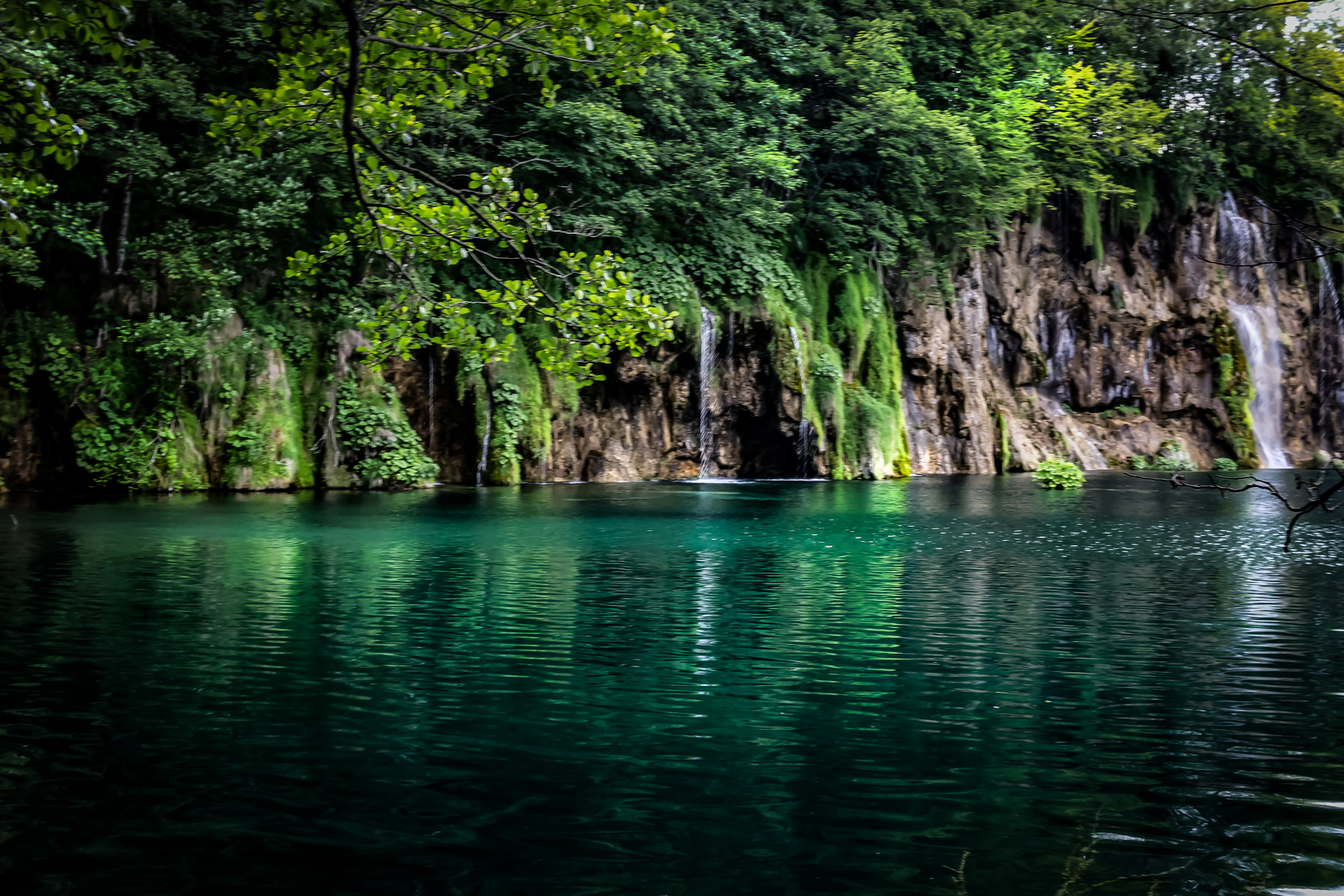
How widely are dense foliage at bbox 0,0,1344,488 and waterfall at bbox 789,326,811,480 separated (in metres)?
0.40

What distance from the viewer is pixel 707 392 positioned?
3628 centimetres

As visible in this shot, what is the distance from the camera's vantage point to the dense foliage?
638 centimetres

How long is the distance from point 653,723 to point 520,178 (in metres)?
27.1

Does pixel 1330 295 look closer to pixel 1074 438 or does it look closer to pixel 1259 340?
pixel 1259 340

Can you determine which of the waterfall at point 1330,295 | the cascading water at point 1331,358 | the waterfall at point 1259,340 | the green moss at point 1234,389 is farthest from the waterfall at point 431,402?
the waterfall at point 1330,295

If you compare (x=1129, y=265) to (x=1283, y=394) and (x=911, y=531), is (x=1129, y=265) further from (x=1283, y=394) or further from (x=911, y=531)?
(x=911, y=531)

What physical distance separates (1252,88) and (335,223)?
A: 4413cm

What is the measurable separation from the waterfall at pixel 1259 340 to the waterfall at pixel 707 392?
29.5 m

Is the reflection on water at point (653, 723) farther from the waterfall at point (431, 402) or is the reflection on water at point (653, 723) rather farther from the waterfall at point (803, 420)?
the waterfall at point (803, 420)

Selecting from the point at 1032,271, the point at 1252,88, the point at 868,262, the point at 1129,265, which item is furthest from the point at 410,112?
the point at 1252,88

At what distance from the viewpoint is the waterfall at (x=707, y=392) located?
116ft

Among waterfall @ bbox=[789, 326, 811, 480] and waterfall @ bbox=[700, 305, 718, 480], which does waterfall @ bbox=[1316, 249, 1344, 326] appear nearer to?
waterfall @ bbox=[789, 326, 811, 480]

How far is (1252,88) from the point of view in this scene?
50.5m

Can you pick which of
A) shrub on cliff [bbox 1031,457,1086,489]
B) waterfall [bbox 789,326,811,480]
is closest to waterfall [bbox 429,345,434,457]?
waterfall [bbox 789,326,811,480]
